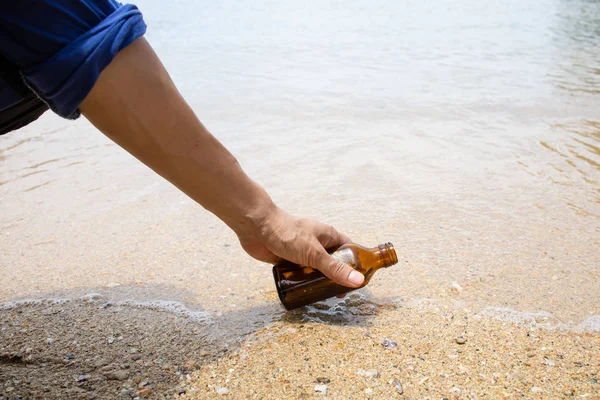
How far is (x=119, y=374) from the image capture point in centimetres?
153

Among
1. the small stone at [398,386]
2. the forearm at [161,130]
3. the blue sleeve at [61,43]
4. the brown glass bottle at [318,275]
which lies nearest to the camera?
the blue sleeve at [61,43]

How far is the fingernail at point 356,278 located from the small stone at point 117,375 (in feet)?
2.56

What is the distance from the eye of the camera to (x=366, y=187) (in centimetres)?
304

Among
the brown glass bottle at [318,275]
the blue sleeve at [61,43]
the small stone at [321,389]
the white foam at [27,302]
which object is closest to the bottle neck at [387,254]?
the brown glass bottle at [318,275]

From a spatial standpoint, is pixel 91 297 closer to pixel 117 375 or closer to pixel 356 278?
pixel 117 375

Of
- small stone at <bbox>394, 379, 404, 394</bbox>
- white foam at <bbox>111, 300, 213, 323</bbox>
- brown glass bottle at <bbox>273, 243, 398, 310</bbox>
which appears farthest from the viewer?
white foam at <bbox>111, 300, 213, 323</bbox>

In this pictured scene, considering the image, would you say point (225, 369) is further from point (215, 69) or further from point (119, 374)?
point (215, 69)

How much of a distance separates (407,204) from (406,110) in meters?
2.01

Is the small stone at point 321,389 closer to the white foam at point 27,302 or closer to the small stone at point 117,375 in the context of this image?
the small stone at point 117,375

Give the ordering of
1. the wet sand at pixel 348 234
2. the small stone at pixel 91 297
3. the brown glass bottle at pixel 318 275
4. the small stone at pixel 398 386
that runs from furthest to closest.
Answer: the small stone at pixel 91 297, the brown glass bottle at pixel 318 275, the wet sand at pixel 348 234, the small stone at pixel 398 386

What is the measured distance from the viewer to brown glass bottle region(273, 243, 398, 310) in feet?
5.58

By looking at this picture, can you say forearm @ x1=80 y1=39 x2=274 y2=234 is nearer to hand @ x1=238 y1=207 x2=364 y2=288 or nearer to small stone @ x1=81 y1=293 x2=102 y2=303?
hand @ x1=238 y1=207 x2=364 y2=288

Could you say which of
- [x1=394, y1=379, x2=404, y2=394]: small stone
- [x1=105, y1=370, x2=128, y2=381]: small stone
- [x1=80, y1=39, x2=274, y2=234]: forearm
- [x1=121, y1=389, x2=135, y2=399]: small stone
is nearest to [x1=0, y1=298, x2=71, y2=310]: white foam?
[x1=105, y1=370, x2=128, y2=381]: small stone

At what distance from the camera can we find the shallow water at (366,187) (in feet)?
6.97
